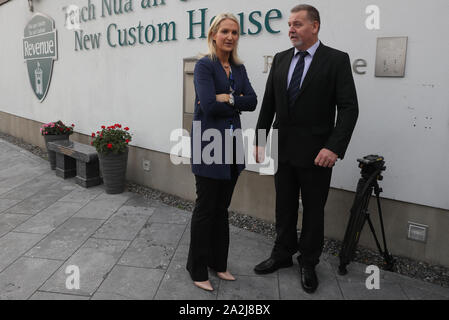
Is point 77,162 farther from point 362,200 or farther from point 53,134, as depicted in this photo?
point 362,200

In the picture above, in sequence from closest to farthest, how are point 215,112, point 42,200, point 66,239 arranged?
point 215,112, point 66,239, point 42,200

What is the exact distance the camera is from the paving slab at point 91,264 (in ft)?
8.89

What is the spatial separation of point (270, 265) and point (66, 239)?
2098 millimetres

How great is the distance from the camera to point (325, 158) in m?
2.45

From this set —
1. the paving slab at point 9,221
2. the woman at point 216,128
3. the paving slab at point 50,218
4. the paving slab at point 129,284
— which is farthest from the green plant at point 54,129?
the woman at point 216,128

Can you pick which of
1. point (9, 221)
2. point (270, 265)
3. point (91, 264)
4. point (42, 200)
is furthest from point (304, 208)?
point (42, 200)

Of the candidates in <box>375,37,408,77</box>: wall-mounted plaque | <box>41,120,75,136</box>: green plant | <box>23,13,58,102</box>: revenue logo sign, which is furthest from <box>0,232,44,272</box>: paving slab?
<box>23,13,58,102</box>: revenue logo sign

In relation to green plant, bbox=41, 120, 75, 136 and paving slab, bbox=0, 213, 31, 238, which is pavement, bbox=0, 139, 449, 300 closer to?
paving slab, bbox=0, 213, 31, 238

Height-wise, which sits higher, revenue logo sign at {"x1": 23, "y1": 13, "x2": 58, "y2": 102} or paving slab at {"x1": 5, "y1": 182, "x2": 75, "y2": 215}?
revenue logo sign at {"x1": 23, "y1": 13, "x2": 58, "y2": 102}

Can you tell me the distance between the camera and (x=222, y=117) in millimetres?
2467

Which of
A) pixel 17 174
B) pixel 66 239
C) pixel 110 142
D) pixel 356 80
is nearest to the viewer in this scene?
pixel 356 80

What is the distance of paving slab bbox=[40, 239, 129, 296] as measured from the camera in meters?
2.71

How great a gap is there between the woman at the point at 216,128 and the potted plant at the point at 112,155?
104 inches

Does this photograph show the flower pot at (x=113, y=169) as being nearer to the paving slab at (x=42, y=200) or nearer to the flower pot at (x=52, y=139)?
the paving slab at (x=42, y=200)
